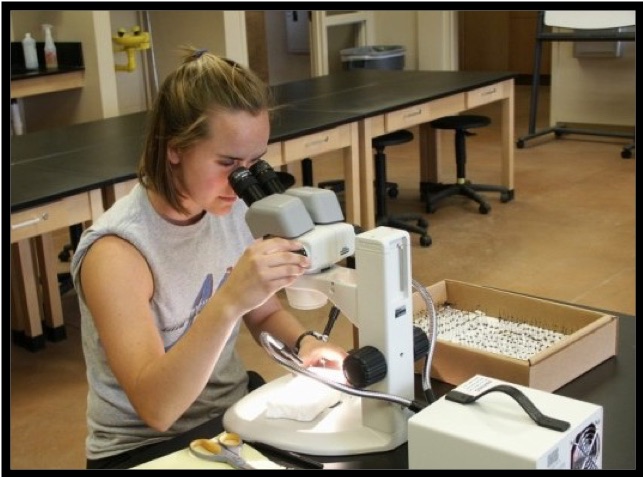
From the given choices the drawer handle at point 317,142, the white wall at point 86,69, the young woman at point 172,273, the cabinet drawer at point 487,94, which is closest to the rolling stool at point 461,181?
the cabinet drawer at point 487,94

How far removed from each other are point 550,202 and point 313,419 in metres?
4.08

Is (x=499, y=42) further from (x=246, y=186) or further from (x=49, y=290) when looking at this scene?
(x=246, y=186)

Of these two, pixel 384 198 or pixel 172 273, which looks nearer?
pixel 172 273

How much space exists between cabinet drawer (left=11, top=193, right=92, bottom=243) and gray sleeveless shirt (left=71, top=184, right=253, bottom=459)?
4.34ft

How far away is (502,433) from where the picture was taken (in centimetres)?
111

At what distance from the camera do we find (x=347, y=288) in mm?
1288

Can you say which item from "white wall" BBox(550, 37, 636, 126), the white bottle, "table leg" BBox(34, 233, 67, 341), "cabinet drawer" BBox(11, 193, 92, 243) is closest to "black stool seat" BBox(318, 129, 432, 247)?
"table leg" BBox(34, 233, 67, 341)

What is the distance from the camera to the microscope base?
1.30m

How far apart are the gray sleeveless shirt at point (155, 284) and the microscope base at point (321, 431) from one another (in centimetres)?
22

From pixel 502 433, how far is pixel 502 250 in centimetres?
337

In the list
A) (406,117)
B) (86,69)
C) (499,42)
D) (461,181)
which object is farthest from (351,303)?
(499,42)

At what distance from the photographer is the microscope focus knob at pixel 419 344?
1.35 m

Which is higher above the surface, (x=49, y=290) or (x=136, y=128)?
(x=136, y=128)
